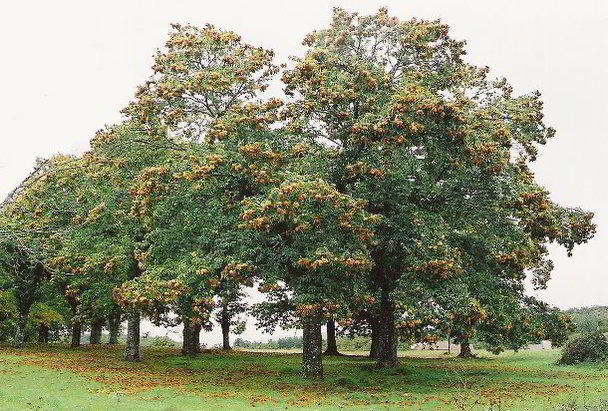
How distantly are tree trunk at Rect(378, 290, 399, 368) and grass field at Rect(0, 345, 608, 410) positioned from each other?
92 centimetres

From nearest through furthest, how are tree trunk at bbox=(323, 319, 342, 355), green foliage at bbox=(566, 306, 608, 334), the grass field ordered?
the grass field
tree trunk at bbox=(323, 319, 342, 355)
green foliage at bbox=(566, 306, 608, 334)

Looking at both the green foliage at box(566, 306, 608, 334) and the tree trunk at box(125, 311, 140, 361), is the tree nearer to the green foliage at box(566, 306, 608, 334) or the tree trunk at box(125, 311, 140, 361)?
the tree trunk at box(125, 311, 140, 361)

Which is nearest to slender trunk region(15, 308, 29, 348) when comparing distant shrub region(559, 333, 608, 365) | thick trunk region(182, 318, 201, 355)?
Result: thick trunk region(182, 318, 201, 355)

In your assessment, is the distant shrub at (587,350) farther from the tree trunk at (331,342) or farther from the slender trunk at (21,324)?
the slender trunk at (21,324)

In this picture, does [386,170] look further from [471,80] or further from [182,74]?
[182,74]

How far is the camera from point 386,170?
26438 millimetres

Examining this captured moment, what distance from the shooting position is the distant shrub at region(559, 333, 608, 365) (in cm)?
3834

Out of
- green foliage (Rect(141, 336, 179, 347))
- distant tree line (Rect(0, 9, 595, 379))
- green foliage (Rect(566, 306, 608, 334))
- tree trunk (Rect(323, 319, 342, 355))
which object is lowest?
green foliage (Rect(141, 336, 179, 347))

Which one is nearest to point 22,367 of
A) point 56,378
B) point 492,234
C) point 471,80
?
point 56,378

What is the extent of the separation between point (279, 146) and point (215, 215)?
14.0 feet

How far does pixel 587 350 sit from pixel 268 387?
24.9 meters

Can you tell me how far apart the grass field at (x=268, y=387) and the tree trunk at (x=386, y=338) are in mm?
923

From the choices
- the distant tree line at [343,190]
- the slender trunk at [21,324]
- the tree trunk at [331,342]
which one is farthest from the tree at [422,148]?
the slender trunk at [21,324]

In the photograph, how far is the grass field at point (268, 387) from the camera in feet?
65.2
